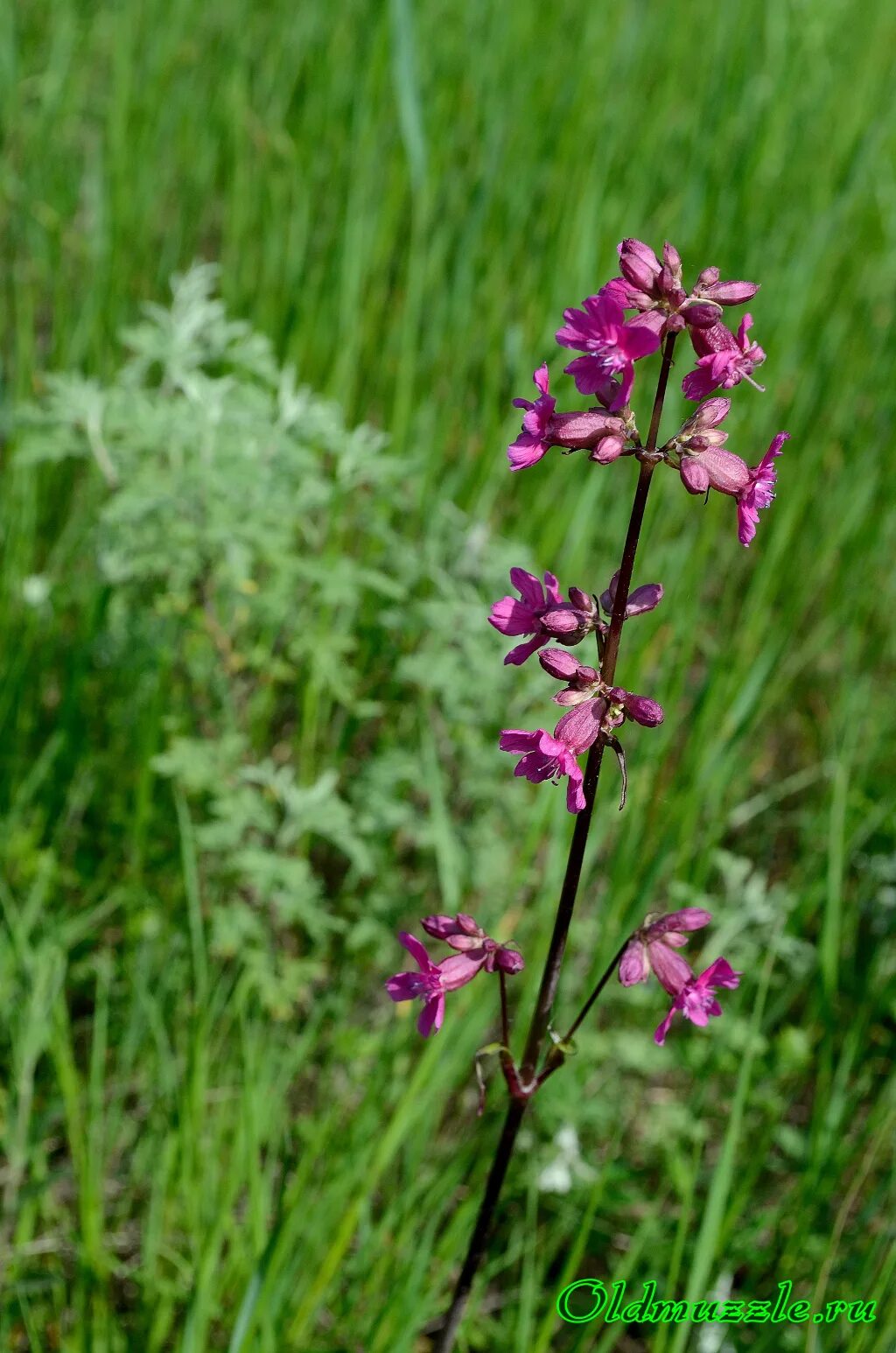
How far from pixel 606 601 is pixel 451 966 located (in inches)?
16.2

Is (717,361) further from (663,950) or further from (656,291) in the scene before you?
(663,950)

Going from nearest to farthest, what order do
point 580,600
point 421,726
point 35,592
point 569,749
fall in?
point 569,749
point 580,600
point 35,592
point 421,726

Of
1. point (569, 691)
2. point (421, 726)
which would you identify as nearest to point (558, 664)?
point (569, 691)

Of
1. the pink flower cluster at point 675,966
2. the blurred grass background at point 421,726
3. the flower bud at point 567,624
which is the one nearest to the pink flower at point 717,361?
the flower bud at point 567,624

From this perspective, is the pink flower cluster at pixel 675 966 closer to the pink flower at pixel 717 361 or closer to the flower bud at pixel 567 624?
the flower bud at pixel 567 624

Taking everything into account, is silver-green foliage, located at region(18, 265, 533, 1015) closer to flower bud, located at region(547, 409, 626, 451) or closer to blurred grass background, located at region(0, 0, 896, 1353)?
blurred grass background, located at region(0, 0, 896, 1353)

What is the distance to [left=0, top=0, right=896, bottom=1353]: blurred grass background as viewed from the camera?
1798 mm

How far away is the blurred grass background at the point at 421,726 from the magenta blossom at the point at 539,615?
664 mm

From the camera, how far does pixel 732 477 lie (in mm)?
1164

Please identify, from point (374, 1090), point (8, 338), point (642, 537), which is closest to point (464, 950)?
point (374, 1090)

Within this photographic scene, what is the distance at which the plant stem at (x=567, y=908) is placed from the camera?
1.08 metres

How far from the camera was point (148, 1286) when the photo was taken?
66.4 inches

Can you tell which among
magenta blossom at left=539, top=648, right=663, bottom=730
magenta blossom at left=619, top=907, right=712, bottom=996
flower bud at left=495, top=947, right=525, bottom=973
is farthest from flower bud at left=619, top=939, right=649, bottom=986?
magenta blossom at left=539, top=648, right=663, bottom=730

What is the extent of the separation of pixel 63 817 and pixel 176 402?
825 mm
